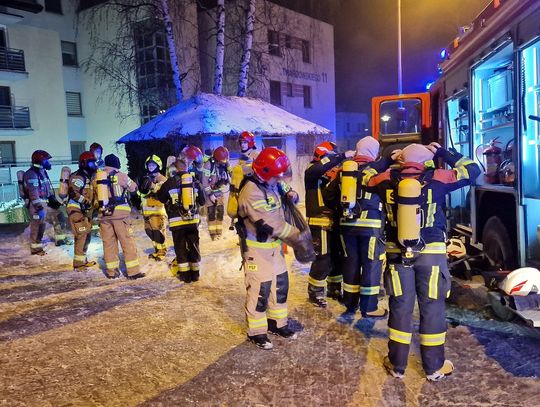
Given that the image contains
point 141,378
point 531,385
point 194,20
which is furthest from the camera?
point 194,20

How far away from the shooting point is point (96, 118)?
2638 cm

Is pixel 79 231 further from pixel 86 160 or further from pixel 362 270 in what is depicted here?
pixel 362 270

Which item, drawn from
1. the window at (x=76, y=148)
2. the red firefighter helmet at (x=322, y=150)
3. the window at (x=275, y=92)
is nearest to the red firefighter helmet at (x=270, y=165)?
the red firefighter helmet at (x=322, y=150)

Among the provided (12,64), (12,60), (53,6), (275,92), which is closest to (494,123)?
(275,92)

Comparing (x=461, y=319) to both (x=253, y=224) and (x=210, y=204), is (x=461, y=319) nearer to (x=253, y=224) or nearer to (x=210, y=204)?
(x=253, y=224)

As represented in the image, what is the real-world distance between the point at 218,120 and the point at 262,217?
10878 millimetres

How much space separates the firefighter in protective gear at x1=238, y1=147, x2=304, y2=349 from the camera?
436 centimetres

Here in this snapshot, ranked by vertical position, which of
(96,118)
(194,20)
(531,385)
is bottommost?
(531,385)

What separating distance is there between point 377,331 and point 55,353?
10.1 ft

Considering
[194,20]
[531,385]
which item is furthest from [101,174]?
[194,20]

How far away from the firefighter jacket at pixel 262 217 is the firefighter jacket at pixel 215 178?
560 centimetres

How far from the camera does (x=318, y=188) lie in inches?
221

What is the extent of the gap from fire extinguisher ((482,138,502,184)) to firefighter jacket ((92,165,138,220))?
4.92 metres

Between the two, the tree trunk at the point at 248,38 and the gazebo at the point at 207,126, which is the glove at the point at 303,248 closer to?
the gazebo at the point at 207,126
